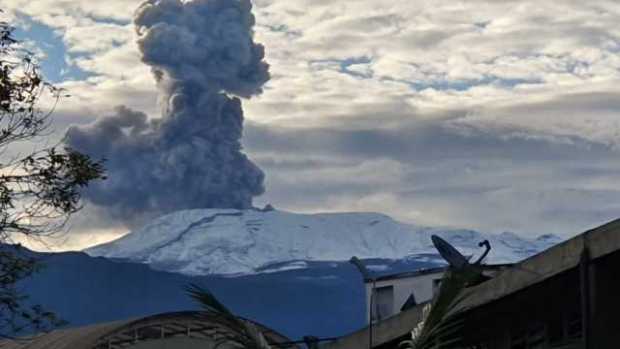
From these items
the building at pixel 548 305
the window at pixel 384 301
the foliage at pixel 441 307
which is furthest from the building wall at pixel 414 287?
the foliage at pixel 441 307

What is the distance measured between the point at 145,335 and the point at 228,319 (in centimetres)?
5101

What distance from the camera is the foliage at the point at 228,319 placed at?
629 inches

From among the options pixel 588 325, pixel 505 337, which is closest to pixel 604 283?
pixel 588 325

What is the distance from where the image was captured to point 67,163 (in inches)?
989

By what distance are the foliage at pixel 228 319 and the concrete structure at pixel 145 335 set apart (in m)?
44.0

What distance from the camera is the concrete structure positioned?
61.5 meters

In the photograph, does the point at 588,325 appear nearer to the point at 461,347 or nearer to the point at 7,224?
the point at 461,347

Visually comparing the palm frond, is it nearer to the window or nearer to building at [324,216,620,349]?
building at [324,216,620,349]

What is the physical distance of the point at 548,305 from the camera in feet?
76.0

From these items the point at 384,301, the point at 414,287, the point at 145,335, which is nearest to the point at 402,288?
the point at 414,287

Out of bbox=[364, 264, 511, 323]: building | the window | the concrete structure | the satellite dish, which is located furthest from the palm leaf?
the concrete structure

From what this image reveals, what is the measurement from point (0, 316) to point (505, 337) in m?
7.89

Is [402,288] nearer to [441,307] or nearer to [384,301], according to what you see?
[384,301]

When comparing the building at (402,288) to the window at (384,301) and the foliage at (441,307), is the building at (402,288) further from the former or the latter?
the foliage at (441,307)
